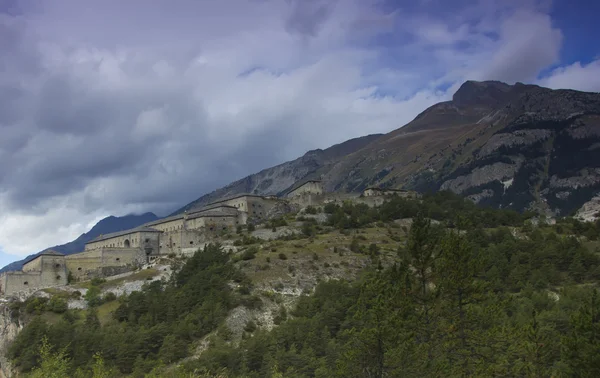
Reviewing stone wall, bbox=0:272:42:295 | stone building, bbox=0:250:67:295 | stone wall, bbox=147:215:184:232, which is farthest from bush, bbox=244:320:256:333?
stone wall, bbox=147:215:184:232

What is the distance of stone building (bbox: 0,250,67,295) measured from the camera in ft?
275

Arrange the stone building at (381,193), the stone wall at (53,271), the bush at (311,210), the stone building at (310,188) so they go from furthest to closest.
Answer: the stone building at (310,188) → the stone building at (381,193) → the bush at (311,210) → the stone wall at (53,271)

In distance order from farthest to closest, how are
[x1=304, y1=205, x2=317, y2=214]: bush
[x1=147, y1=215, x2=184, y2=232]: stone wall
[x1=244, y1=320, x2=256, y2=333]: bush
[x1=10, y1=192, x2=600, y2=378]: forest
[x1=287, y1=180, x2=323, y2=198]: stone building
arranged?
[x1=287, y1=180, x2=323, y2=198]: stone building
[x1=147, y1=215, x2=184, y2=232]: stone wall
[x1=304, y1=205, x2=317, y2=214]: bush
[x1=244, y1=320, x2=256, y2=333]: bush
[x1=10, y1=192, x2=600, y2=378]: forest

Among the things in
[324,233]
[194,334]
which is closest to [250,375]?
[194,334]

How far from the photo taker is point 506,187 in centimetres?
19688

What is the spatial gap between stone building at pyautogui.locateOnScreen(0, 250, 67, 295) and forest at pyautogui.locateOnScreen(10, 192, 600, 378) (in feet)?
42.6

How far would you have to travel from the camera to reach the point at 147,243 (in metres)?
101

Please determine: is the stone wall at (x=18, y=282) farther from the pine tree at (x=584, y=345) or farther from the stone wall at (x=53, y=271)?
the pine tree at (x=584, y=345)

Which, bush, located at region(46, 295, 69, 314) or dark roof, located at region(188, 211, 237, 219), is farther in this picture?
dark roof, located at region(188, 211, 237, 219)

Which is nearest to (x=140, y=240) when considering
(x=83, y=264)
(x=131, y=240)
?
(x=131, y=240)

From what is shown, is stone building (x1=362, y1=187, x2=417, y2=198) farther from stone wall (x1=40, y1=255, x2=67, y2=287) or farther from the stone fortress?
stone wall (x1=40, y1=255, x2=67, y2=287)

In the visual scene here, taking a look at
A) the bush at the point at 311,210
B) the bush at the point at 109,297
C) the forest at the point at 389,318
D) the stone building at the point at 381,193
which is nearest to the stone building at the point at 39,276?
the forest at the point at 389,318

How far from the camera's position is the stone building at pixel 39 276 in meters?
83.8

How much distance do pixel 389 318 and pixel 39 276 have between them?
228 ft
